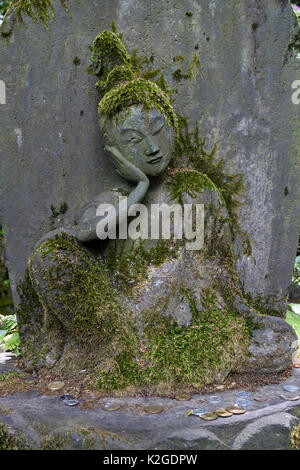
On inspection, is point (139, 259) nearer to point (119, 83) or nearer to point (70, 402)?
point (70, 402)

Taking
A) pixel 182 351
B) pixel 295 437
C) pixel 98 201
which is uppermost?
pixel 98 201

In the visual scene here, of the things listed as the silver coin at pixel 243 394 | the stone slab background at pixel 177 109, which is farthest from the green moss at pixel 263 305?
the silver coin at pixel 243 394

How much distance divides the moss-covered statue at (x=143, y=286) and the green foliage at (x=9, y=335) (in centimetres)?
49

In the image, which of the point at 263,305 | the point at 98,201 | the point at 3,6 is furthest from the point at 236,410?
the point at 3,6

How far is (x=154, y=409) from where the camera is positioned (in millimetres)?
2230

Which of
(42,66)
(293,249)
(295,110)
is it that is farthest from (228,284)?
(42,66)

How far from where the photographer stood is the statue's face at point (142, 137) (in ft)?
8.64

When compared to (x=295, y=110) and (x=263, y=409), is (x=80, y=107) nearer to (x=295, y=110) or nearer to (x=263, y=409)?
(x=295, y=110)

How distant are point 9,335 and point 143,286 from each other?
1436 mm

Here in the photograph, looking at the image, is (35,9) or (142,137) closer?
(142,137)

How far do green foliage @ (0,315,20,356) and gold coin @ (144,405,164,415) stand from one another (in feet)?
4.24

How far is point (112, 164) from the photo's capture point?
2896 mm

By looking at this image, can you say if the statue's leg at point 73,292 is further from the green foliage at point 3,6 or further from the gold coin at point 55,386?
the green foliage at point 3,6

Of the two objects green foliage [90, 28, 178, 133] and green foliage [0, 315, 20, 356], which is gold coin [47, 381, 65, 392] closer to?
green foliage [0, 315, 20, 356]
